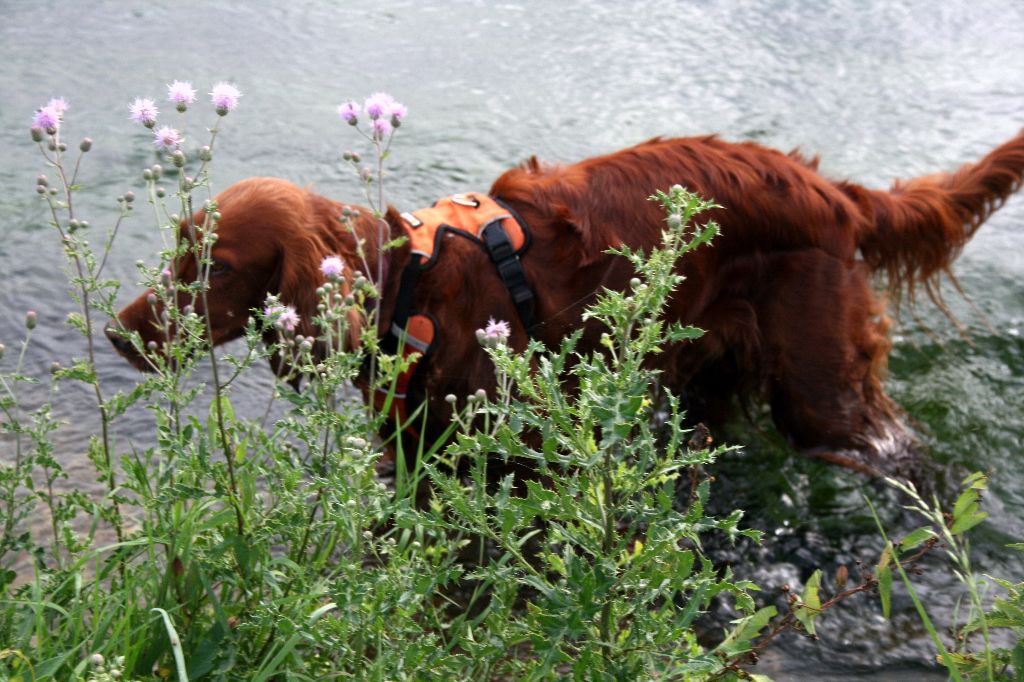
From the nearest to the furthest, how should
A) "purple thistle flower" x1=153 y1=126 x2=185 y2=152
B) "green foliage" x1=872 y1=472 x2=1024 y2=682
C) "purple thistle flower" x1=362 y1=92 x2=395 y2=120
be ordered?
"green foliage" x1=872 y1=472 x2=1024 y2=682 → "purple thistle flower" x1=153 y1=126 x2=185 y2=152 → "purple thistle flower" x1=362 y1=92 x2=395 y2=120

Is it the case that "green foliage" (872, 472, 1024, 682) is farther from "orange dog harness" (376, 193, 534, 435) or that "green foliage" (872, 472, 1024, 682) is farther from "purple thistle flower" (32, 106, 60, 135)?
"purple thistle flower" (32, 106, 60, 135)

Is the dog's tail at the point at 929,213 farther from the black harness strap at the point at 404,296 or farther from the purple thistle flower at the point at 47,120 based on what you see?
the purple thistle flower at the point at 47,120

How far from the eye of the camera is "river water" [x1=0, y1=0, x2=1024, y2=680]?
365 cm

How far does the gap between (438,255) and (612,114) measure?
9.83 feet

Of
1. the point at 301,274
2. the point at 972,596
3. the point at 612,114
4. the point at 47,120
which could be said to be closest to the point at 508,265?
the point at 301,274

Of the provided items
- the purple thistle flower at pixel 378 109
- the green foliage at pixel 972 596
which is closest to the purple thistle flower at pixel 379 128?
the purple thistle flower at pixel 378 109

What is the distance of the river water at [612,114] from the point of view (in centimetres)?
365

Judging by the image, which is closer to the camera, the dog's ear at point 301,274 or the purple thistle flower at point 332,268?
the purple thistle flower at point 332,268

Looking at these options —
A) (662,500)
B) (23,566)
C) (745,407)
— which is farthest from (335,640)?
(745,407)

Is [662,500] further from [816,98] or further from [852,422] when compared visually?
[816,98]

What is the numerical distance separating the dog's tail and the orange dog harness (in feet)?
3.33

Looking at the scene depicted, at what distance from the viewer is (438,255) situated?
3.12 m

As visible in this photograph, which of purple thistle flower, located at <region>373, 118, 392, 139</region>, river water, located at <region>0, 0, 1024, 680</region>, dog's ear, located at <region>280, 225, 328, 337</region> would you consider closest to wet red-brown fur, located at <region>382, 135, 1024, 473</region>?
dog's ear, located at <region>280, 225, 328, 337</region>

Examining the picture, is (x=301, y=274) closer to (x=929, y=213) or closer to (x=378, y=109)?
(x=378, y=109)
